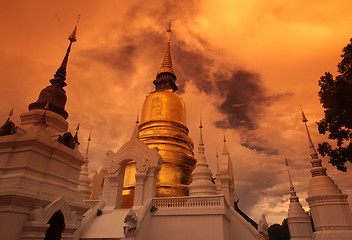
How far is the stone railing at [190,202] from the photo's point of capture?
460 inches

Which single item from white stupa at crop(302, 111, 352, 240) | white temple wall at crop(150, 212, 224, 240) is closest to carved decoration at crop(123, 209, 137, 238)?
white temple wall at crop(150, 212, 224, 240)

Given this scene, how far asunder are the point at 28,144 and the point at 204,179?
895cm

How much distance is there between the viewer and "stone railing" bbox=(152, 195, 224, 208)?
11695 mm

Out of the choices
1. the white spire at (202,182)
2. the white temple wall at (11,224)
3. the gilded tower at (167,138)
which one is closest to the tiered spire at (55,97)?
the white temple wall at (11,224)

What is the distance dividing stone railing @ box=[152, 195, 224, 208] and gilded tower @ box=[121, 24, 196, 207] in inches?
110

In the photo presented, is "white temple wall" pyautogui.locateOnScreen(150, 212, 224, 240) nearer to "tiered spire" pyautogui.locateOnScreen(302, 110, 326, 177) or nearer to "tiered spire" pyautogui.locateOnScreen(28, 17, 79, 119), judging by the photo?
"tiered spire" pyautogui.locateOnScreen(28, 17, 79, 119)

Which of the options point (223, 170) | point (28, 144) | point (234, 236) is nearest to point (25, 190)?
point (28, 144)

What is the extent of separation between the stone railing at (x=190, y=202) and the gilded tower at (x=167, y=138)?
2.80 metres

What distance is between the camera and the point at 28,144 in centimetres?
788

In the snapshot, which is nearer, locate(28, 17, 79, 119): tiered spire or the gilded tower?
locate(28, 17, 79, 119): tiered spire

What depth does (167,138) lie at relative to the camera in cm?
1862

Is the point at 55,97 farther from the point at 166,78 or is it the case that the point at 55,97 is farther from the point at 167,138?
the point at 166,78

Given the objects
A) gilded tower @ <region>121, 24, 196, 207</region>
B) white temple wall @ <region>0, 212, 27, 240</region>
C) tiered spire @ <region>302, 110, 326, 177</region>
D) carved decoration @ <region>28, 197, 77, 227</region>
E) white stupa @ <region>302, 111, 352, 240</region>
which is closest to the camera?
white temple wall @ <region>0, 212, 27, 240</region>

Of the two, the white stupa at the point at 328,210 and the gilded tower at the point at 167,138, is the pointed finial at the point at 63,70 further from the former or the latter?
the white stupa at the point at 328,210
